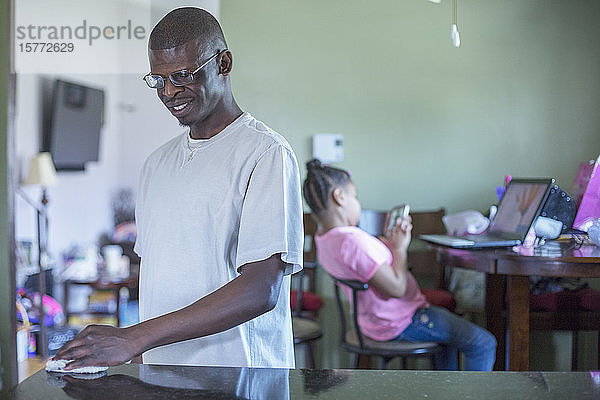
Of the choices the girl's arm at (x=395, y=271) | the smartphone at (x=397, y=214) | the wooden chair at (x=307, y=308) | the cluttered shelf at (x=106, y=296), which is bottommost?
the cluttered shelf at (x=106, y=296)

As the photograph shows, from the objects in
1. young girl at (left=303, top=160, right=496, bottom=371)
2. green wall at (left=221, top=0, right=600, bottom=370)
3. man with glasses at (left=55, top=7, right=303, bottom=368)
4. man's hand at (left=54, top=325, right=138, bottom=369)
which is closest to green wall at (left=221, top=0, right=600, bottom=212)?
green wall at (left=221, top=0, right=600, bottom=370)

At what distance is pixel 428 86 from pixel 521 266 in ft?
6.52

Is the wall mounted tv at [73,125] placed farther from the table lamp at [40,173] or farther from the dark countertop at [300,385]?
the dark countertop at [300,385]

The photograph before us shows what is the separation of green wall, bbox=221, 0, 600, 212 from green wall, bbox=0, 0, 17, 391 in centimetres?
132

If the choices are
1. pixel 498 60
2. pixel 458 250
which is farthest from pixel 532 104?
pixel 458 250

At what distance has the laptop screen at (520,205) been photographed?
2648 millimetres

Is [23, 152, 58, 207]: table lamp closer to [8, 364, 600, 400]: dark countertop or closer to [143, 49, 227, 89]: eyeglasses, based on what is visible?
[143, 49, 227, 89]: eyeglasses

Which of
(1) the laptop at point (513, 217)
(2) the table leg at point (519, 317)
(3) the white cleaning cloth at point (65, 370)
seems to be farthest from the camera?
(1) the laptop at point (513, 217)

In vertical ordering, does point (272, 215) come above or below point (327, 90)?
below

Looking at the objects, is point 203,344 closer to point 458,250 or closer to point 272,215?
point 272,215

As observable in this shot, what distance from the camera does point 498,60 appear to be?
161 inches

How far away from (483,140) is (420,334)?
5.46ft

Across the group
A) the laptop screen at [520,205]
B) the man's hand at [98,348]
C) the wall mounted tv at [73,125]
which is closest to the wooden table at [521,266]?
the laptop screen at [520,205]

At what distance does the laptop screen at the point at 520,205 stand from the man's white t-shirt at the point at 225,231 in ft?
4.74
